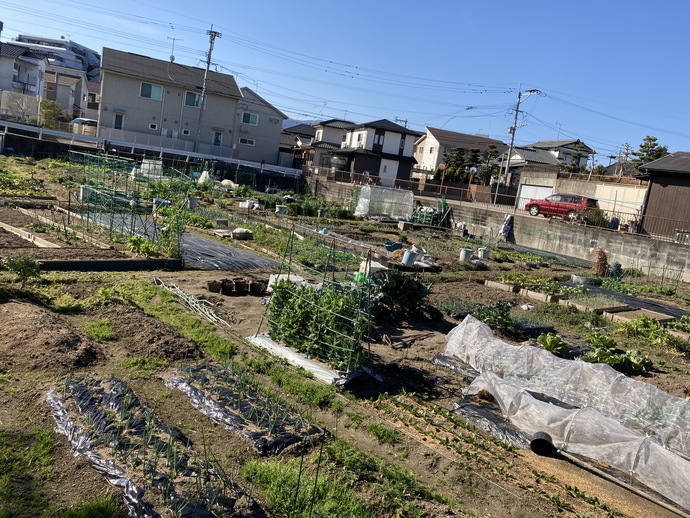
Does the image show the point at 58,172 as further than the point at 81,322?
Yes

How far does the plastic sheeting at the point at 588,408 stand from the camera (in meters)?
5.79

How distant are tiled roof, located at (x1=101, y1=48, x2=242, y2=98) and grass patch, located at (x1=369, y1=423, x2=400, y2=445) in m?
36.9

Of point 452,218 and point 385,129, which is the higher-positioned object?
point 385,129

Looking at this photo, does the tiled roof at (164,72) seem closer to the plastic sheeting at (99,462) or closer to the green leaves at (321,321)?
the green leaves at (321,321)

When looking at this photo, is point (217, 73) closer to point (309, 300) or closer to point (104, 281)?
point (104, 281)

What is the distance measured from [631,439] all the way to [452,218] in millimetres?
24082

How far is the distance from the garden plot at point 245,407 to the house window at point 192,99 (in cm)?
3685

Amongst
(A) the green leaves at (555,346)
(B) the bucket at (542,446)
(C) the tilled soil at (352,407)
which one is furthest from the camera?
(A) the green leaves at (555,346)

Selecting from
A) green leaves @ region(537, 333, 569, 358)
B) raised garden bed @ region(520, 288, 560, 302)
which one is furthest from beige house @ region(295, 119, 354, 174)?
green leaves @ region(537, 333, 569, 358)

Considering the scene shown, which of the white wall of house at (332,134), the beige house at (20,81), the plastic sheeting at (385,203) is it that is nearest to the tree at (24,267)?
the plastic sheeting at (385,203)

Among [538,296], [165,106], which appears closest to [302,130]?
[165,106]

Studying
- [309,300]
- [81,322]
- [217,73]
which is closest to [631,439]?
[309,300]

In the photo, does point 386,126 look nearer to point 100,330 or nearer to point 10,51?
point 10,51

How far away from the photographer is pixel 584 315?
1303 centimetres
